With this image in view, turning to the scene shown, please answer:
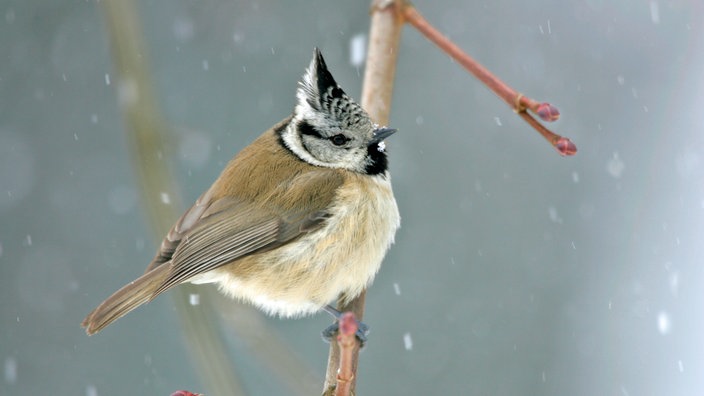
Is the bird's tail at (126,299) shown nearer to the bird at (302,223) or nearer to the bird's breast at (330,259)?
the bird at (302,223)

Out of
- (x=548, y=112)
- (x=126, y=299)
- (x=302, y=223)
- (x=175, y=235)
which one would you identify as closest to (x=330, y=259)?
(x=302, y=223)

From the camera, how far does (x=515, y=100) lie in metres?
2.70

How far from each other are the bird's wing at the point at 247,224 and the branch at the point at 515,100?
0.96 m

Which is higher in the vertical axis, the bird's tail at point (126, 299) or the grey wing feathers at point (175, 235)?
the grey wing feathers at point (175, 235)

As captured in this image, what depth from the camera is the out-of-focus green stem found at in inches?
128

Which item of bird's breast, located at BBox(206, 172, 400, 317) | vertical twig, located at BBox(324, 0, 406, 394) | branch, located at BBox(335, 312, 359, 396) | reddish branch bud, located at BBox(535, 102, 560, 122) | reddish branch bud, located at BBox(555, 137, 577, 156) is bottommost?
branch, located at BBox(335, 312, 359, 396)

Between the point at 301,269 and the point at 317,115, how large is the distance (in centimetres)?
66

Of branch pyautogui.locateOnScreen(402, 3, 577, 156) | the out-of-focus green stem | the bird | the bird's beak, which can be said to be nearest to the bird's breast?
the bird

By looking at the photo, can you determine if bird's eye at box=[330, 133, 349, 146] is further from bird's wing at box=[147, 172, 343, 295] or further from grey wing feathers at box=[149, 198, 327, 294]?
grey wing feathers at box=[149, 198, 327, 294]

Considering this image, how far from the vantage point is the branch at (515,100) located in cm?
255

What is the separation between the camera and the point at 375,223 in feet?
12.5

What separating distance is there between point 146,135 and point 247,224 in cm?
70

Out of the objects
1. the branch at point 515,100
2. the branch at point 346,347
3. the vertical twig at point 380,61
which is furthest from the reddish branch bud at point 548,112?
the vertical twig at point 380,61

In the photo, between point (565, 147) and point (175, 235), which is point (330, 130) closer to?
point (175, 235)
